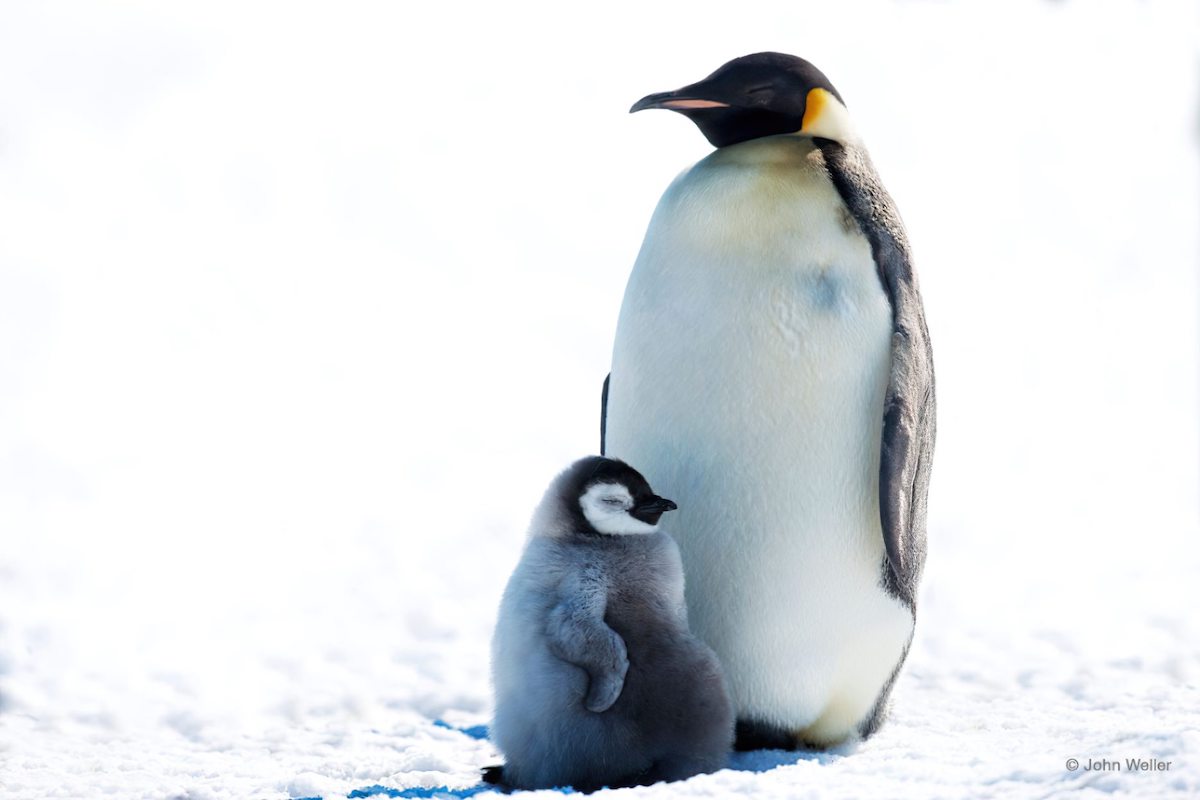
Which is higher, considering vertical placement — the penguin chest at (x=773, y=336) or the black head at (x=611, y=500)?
the penguin chest at (x=773, y=336)

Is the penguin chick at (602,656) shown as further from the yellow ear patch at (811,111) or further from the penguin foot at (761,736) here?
the yellow ear patch at (811,111)

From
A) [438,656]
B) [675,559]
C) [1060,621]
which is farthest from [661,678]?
[1060,621]

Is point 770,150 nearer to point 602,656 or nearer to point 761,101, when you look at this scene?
point 761,101

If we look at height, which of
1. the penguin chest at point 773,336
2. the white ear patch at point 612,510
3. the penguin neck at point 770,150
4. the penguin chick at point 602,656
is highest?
the penguin neck at point 770,150

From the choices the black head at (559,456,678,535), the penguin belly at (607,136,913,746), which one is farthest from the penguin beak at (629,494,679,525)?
the penguin belly at (607,136,913,746)

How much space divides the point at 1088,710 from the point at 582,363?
5982mm

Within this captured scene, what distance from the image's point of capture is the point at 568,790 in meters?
2.46

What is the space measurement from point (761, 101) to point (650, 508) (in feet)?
3.07

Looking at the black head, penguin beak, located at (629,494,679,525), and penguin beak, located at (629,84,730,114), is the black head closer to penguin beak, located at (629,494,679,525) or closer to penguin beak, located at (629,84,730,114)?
penguin beak, located at (629,494,679,525)

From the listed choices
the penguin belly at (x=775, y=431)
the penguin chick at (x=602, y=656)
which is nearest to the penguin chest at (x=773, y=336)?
the penguin belly at (x=775, y=431)

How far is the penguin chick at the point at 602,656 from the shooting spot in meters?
2.50

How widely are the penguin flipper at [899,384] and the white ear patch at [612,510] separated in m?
0.49

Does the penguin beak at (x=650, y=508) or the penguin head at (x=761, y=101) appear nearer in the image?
the penguin beak at (x=650, y=508)

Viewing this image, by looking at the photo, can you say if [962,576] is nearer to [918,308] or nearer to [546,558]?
[918,308]
